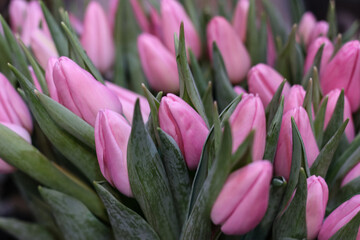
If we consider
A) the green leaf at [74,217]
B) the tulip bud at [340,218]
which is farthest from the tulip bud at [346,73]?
the green leaf at [74,217]

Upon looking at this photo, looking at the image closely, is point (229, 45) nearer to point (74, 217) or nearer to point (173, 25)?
point (173, 25)

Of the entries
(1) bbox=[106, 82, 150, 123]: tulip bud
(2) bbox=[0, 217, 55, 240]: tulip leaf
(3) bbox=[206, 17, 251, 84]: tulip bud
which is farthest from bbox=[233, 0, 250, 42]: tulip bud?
(2) bbox=[0, 217, 55, 240]: tulip leaf

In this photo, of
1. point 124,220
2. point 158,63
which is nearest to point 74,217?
point 124,220

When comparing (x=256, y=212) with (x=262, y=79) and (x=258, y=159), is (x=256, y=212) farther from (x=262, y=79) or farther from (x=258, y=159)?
(x=262, y=79)

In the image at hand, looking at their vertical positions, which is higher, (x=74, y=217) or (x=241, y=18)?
(x=241, y=18)

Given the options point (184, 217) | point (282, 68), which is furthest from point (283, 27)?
point (184, 217)

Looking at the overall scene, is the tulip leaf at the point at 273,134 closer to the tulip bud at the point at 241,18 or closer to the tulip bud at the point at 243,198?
the tulip bud at the point at 243,198

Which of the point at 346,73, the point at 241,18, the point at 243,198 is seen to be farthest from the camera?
the point at 241,18
